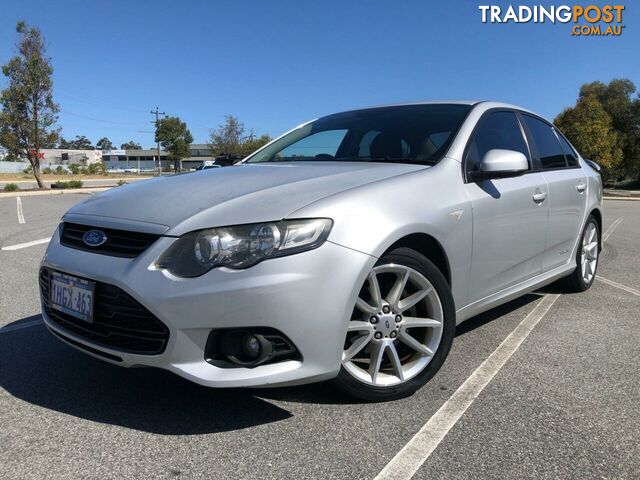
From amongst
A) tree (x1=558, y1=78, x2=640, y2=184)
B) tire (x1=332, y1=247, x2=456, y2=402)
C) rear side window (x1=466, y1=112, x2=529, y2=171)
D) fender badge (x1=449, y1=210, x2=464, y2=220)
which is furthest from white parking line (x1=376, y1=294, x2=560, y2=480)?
tree (x1=558, y1=78, x2=640, y2=184)

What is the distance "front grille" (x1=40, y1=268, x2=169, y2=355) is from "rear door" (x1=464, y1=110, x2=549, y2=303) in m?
1.75

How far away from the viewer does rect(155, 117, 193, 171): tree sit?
64.7 m

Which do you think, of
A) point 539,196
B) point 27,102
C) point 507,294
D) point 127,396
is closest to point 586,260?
point 539,196

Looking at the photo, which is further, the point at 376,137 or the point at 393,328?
the point at 376,137

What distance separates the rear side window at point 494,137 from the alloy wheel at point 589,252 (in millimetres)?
1434

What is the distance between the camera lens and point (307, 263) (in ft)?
6.98

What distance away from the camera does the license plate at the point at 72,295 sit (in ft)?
7.61

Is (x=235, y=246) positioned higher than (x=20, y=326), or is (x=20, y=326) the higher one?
(x=235, y=246)

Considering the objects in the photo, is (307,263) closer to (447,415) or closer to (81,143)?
(447,415)

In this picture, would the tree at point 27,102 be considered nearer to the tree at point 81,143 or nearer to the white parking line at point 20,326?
the white parking line at point 20,326

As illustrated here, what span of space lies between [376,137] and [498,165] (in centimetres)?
91

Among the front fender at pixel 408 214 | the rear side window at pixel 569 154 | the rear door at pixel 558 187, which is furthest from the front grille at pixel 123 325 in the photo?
the rear side window at pixel 569 154

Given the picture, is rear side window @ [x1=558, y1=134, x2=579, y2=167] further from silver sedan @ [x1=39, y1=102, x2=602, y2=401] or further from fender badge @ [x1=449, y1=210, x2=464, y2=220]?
fender badge @ [x1=449, y1=210, x2=464, y2=220]

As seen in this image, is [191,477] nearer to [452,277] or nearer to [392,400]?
[392,400]
